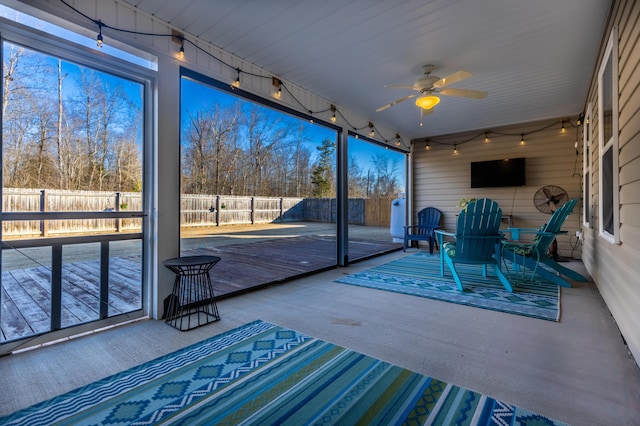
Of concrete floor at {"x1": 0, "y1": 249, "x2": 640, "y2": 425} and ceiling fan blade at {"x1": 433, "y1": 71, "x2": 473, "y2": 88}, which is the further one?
ceiling fan blade at {"x1": 433, "y1": 71, "x2": 473, "y2": 88}

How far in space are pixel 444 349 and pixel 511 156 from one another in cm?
537

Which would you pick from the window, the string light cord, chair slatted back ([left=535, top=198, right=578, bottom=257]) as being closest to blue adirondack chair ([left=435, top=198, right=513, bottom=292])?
chair slatted back ([left=535, top=198, right=578, bottom=257])

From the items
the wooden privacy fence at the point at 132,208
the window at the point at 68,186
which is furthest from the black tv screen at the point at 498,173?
the window at the point at 68,186

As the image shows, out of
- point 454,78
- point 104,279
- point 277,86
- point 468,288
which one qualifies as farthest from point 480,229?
point 104,279

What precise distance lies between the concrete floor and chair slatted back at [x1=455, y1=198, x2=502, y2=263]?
863 millimetres

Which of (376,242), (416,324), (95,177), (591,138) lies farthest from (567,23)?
(376,242)

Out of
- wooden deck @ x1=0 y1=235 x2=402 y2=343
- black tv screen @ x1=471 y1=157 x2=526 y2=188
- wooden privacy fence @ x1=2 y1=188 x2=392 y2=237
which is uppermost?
black tv screen @ x1=471 y1=157 x2=526 y2=188

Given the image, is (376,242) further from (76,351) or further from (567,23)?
(76,351)

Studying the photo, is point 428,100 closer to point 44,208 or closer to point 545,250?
point 545,250

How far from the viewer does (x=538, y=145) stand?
5836 millimetres

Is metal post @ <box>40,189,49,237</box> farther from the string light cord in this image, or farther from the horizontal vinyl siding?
the string light cord

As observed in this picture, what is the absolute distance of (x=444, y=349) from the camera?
83.0 inches

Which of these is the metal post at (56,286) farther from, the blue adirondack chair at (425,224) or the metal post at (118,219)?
the blue adirondack chair at (425,224)

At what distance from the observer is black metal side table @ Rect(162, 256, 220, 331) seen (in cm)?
253
